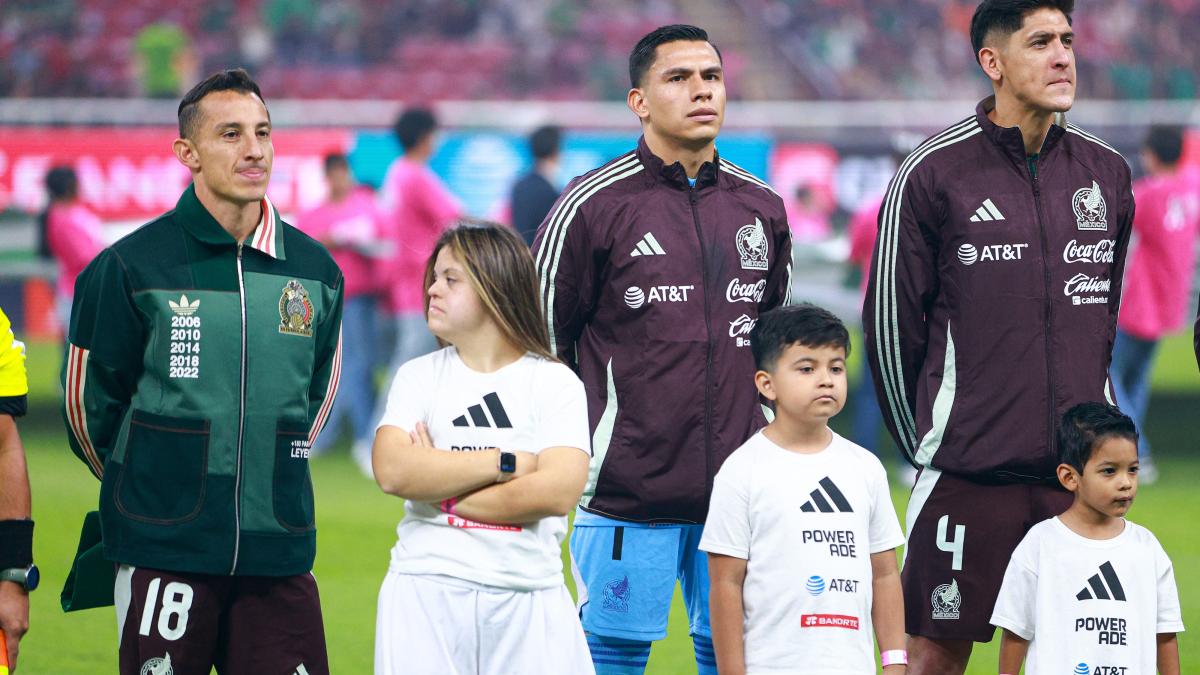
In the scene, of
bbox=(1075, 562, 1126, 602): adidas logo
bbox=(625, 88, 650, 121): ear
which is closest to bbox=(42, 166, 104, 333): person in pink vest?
bbox=(625, 88, 650, 121): ear

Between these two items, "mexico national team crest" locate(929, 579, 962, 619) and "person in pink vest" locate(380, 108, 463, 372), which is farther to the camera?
"person in pink vest" locate(380, 108, 463, 372)

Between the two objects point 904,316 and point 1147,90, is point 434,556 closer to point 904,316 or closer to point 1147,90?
point 904,316

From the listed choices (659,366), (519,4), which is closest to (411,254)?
(659,366)

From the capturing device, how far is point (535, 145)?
37.7ft

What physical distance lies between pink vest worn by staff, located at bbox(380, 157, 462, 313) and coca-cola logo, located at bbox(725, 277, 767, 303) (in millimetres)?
6803

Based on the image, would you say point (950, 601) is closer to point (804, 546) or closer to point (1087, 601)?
point (1087, 601)

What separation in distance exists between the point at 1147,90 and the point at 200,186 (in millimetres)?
22008

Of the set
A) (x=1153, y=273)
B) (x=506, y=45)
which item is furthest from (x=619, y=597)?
(x=506, y=45)

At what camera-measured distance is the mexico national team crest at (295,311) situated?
388 centimetres

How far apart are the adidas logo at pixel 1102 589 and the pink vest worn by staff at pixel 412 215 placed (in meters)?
7.55

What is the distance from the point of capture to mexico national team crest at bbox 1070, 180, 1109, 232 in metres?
4.36

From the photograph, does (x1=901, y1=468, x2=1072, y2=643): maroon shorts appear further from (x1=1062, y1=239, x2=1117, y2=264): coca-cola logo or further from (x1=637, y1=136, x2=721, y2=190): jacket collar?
(x1=637, y1=136, x2=721, y2=190): jacket collar

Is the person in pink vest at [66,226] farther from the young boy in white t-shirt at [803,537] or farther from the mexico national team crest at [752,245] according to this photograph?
the young boy in white t-shirt at [803,537]

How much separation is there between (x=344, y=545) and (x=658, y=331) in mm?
4770
